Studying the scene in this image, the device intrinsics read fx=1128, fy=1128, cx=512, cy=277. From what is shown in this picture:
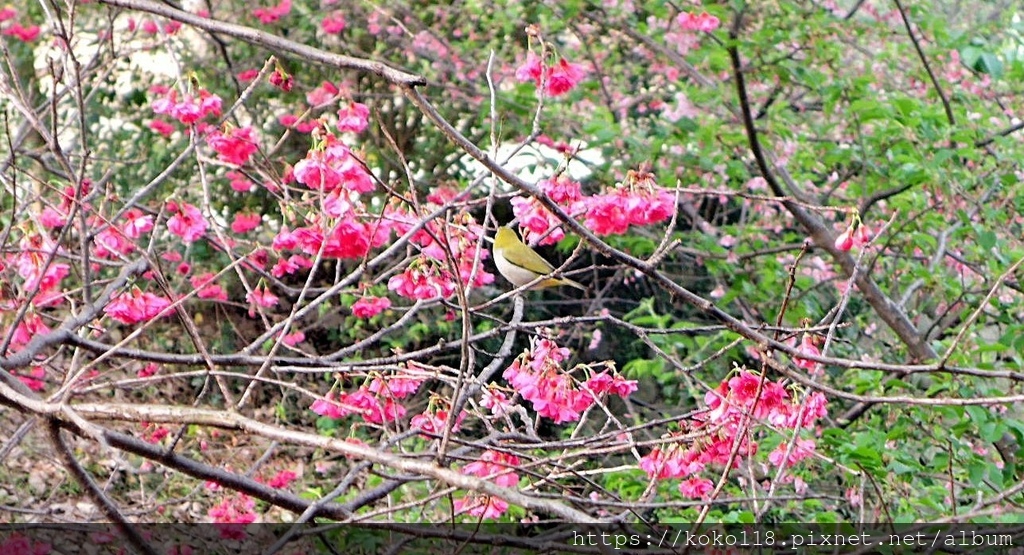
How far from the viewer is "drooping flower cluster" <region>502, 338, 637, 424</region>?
Result: 8.36 feet

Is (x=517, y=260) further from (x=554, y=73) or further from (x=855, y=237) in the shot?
(x=855, y=237)

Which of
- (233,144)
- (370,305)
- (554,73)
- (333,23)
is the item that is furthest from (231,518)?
(333,23)

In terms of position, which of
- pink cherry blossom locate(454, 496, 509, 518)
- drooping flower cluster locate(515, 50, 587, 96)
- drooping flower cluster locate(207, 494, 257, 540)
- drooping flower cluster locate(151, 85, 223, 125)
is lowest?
drooping flower cluster locate(207, 494, 257, 540)

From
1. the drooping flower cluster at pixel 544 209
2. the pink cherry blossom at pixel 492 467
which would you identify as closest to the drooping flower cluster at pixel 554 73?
the drooping flower cluster at pixel 544 209

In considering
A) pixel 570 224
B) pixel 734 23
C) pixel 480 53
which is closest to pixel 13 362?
pixel 570 224

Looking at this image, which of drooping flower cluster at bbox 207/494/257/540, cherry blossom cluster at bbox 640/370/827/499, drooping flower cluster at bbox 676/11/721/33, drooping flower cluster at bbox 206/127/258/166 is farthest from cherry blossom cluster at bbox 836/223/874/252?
drooping flower cluster at bbox 207/494/257/540

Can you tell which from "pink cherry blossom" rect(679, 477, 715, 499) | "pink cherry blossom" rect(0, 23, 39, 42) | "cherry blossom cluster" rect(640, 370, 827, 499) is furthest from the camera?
"pink cherry blossom" rect(0, 23, 39, 42)

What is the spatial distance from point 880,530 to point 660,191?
4.67 ft

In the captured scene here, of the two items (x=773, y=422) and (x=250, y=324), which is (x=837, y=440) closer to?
(x=773, y=422)

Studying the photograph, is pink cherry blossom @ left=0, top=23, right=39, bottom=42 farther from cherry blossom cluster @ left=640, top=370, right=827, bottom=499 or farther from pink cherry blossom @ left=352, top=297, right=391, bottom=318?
cherry blossom cluster @ left=640, top=370, right=827, bottom=499

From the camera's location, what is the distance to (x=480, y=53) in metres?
6.82

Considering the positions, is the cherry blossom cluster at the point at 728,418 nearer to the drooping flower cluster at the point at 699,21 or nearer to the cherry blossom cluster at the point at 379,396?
the cherry blossom cluster at the point at 379,396

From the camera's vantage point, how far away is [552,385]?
2557 mm

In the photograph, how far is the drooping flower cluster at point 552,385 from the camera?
8.36ft
